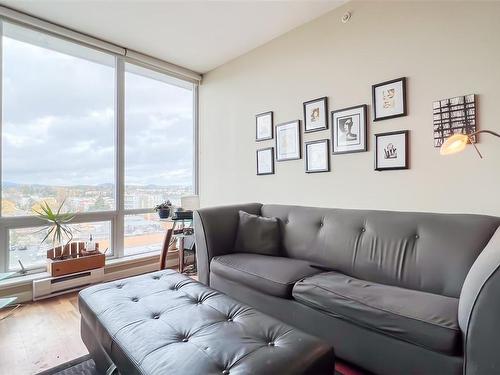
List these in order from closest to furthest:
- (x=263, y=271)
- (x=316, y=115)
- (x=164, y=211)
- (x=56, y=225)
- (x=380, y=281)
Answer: (x=380, y=281) → (x=263, y=271) → (x=316, y=115) → (x=56, y=225) → (x=164, y=211)

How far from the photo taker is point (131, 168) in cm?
321

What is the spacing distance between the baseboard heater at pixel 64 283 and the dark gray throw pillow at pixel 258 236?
5.05 feet

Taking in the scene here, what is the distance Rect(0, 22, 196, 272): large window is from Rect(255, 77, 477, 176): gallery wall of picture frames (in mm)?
1395

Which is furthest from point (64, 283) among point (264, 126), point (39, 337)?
point (264, 126)

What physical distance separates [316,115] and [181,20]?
1.57 meters

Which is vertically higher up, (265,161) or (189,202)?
(265,161)

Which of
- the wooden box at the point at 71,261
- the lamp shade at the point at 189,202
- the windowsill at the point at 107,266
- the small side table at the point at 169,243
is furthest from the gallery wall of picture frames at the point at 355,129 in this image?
the wooden box at the point at 71,261

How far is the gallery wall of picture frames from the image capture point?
5.80ft

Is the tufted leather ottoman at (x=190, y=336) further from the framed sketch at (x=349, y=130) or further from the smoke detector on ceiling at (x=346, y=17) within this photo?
the smoke detector on ceiling at (x=346, y=17)

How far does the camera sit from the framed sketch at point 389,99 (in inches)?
77.2

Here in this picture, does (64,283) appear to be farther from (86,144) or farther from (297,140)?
(297,140)

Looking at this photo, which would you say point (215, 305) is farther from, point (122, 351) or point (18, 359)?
point (18, 359)

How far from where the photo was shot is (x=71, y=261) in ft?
8.34

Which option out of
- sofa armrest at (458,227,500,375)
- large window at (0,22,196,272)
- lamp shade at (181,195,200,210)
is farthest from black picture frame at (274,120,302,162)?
sofa armrest at (458,227,500,375)
